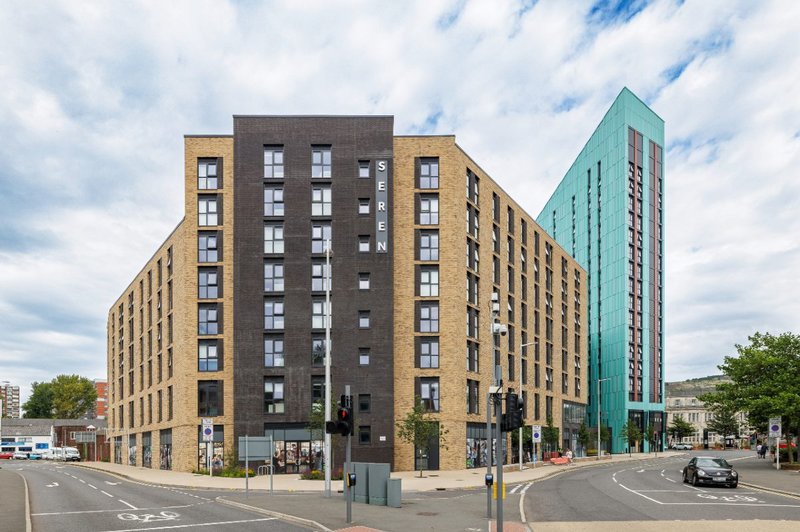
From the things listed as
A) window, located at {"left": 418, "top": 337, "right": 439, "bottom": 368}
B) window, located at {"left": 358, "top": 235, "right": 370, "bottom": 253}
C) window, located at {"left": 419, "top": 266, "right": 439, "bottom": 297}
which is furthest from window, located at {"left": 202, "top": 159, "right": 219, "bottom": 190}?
window, located at {"left": 418, "top": 337, "right": 439, "bottom": 368}

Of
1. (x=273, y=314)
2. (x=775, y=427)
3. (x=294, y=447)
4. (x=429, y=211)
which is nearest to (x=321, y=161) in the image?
(x=429, y=211)

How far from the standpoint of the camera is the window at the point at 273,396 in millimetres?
55906

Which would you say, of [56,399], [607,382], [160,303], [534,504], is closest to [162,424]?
[160,303]

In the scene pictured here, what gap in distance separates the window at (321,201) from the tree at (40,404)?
469 ft

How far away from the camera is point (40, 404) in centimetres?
17888

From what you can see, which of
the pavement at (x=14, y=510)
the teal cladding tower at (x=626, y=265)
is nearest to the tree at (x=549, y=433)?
the teal cladding tower at (x=626, y=265)

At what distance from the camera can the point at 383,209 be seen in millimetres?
57250

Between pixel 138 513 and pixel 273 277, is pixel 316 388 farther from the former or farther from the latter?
pixel 138 513

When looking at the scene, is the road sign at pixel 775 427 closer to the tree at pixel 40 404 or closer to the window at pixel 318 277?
the window at pixel 318 277

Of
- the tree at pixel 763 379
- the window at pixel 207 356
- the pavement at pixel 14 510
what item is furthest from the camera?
the window at pixel 207 356

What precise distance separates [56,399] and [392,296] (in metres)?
134

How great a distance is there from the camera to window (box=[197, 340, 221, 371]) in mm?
56844

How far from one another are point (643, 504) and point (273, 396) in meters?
33.4

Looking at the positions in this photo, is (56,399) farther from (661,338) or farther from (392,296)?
(392,296)
